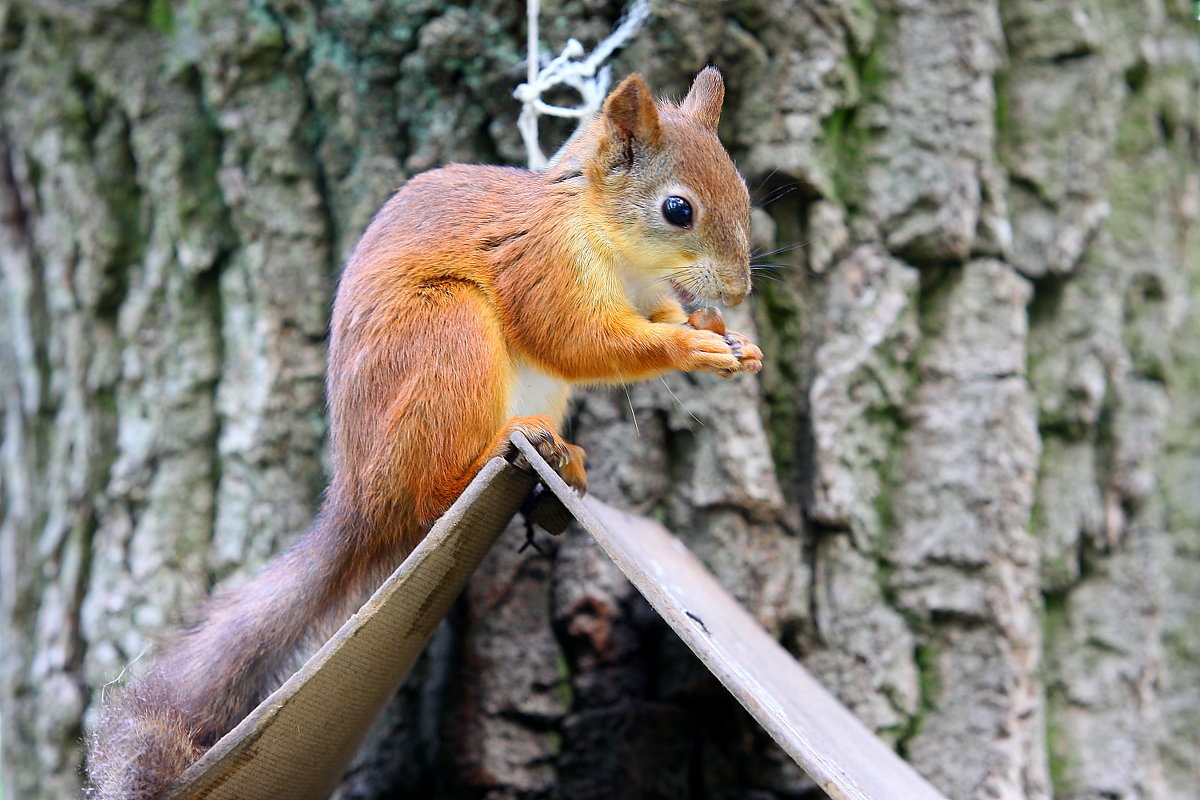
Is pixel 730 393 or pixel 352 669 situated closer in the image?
pixel 352 669

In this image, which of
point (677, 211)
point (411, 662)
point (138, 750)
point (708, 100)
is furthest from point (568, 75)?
point (138, 750)

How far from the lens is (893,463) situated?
2.02 metres

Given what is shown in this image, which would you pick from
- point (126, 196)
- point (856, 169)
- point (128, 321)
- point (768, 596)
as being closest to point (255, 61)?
point (126, 196)

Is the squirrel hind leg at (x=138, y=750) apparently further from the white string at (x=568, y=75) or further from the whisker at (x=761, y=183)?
the whisker at (x=761, y=183)

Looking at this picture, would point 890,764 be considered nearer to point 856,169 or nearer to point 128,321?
point 856,169

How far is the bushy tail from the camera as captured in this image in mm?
1358

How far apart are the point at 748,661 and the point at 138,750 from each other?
2.49 feet

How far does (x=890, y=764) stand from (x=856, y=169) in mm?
1073

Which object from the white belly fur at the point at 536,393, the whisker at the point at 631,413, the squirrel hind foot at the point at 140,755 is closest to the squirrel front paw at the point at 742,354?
the white belly fur at the point at 536,393

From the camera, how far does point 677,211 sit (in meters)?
1.63

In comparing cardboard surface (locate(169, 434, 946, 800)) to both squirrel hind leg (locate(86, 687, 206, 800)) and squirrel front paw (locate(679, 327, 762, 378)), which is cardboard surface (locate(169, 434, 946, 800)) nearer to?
squirrel hind leg (locate(86, 687, 206, 800))

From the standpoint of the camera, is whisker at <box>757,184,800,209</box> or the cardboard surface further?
whisker at <box>757,184,800,209</box>

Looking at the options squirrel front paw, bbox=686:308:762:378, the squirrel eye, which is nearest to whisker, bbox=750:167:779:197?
the squirrel eye

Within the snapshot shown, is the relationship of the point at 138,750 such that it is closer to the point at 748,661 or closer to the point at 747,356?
the point at 748,661
